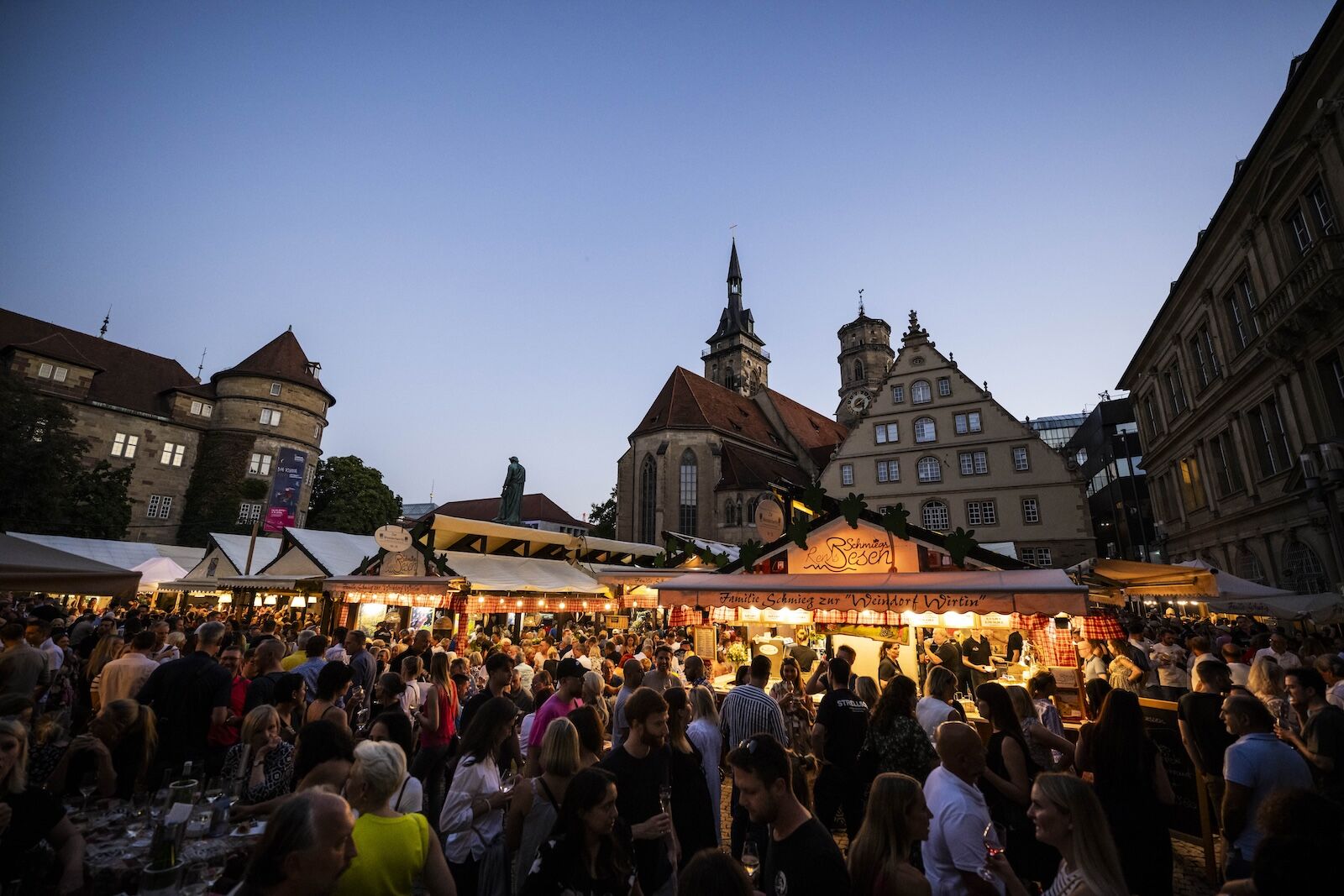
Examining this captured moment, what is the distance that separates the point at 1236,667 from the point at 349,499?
53.5 m

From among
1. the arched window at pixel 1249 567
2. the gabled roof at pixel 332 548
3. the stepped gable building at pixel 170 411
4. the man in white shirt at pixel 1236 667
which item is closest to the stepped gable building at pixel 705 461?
the gabled roof at pixel 332 548

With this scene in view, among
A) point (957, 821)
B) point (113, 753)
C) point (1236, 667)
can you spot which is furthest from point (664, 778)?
point (1236, 667)

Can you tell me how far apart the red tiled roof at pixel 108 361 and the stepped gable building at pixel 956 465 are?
4835 cm

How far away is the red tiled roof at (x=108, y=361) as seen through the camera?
39.4 m

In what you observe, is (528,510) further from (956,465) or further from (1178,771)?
(1178,771)

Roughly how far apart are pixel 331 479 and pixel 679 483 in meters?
30.6

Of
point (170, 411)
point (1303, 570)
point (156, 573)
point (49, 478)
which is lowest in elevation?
point (156, 573)

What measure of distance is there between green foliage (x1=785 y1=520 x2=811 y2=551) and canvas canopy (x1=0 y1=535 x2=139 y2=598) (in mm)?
9873

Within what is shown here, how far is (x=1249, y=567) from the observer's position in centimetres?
1967

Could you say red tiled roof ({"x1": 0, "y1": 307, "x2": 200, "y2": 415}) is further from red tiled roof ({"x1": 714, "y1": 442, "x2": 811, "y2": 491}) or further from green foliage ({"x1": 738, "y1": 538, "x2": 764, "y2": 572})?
green foliage ({"x1": 738, "y1": 538, "x2": 764, "y2": 572})

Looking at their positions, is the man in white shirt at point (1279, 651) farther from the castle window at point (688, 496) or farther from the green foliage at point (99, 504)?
the green foliage at point (99, 504)

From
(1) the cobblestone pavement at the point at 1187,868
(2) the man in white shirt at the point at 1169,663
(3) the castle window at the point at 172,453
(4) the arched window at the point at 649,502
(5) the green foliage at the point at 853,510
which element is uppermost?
(3) the castle window at the point at 172,453

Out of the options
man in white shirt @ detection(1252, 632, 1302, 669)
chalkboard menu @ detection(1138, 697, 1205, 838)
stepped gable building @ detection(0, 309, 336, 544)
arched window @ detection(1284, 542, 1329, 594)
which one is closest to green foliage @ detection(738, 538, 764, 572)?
chalkboard menu @ detection(1138, 697, 1205, 838)

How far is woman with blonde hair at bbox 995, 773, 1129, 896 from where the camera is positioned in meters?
2.39
